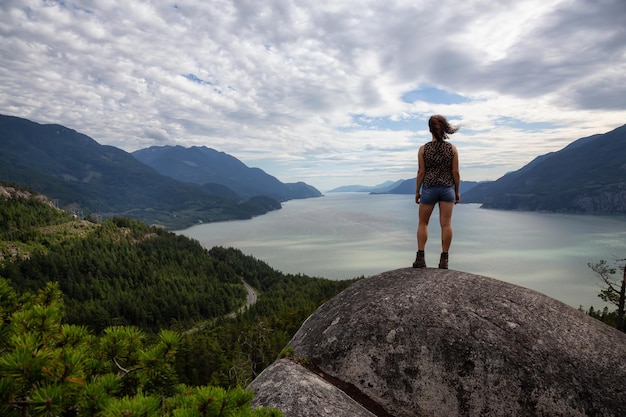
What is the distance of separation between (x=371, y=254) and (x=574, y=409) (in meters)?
181

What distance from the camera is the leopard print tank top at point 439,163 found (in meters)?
10.5

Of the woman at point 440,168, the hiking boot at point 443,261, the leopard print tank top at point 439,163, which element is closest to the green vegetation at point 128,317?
the hiking boot at point 443,261

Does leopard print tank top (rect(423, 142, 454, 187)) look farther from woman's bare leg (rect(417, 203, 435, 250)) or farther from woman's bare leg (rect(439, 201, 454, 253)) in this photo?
woman's bare leg (rect(417, 203, 435, 250))

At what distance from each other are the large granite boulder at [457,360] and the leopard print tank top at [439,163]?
3.27 meters

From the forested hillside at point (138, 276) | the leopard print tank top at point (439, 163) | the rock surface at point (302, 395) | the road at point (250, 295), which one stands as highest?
the leopard print tank top at point (439, 163)

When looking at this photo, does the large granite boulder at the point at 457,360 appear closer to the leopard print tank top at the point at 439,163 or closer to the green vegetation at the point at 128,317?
the green vegetation at the point at 128,317

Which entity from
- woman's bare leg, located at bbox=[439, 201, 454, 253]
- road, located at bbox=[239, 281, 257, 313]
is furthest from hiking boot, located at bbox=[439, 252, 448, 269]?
road, located at bbox=[239, 281, 257, 313]

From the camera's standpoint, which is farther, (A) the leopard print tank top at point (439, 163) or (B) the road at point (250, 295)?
(B) the road at point (250, 295)

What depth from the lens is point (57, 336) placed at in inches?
170

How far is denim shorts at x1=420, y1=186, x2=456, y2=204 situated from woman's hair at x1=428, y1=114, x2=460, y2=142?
158 centimetres

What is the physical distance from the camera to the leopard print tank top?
34.4ft

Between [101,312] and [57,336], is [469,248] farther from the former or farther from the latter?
[57,336]

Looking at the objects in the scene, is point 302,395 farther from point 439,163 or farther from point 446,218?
point 439,163

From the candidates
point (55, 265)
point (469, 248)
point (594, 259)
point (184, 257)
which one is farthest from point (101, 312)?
point (594, 259)
